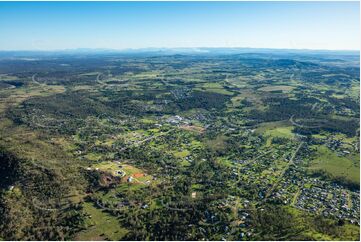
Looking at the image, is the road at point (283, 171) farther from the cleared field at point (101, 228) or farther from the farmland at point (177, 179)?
the cleared field at point (101, 228)

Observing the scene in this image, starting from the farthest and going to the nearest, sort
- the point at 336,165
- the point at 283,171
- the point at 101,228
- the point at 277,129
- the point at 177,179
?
1. the point at 277,129
2. the point at 336,165
3. the point at 283,171
4. the point at 177,179
5. the point at 101,228

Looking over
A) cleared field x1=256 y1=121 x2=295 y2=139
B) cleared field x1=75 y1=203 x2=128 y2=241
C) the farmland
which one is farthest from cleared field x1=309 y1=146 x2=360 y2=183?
cleared field x1=75 y1=203 x2=128 y2=241

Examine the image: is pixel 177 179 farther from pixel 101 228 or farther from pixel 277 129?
pixel 277 129

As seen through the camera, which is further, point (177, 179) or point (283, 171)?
point (283, 171)

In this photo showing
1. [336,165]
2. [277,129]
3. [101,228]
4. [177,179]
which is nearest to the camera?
[101,228]

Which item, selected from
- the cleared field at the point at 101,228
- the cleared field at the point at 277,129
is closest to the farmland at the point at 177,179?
the cleared field at the point at 101,228

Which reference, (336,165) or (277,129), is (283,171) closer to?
(336,165)

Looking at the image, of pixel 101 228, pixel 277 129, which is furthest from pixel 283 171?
pixel 101 228

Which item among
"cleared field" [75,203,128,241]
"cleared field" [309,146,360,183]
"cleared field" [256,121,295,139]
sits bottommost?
"cleared field" [256,121,295,139]

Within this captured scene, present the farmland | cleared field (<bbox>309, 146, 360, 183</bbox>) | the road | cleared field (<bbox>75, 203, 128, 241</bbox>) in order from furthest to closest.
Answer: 1. cleared field (<bbox>309, 146, 360, 183</bbox>)
2. the road
3. the farmland
4. cleared field (<bbox>75, 203, 128, 241</bbox>)

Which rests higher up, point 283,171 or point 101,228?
point 101,228

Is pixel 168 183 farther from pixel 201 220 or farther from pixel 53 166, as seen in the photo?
pixel 53 166

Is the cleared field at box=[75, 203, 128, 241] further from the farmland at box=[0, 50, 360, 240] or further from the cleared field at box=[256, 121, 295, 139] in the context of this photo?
the cleared field at box=[256, 121, 295, 139]

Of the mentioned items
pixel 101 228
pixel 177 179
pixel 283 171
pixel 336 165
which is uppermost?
pixel 177 179
